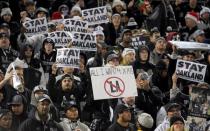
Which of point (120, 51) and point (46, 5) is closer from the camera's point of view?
point (120, 51)

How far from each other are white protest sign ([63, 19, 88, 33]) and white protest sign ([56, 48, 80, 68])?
1.58 meters

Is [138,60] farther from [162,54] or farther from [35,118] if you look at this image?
[35,118]

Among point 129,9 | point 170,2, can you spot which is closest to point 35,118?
point 129,9

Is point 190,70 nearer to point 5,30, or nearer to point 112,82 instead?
point 112,82

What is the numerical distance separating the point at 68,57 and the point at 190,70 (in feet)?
7.22

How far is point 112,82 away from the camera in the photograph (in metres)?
14.5

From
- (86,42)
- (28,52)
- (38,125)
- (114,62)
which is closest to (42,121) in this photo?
(38,125)

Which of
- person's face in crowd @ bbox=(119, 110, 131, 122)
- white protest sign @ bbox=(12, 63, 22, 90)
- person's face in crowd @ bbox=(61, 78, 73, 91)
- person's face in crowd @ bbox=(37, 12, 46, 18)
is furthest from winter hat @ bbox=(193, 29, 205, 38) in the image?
white protest sign @ bbox=(12, 63, 22, 90)

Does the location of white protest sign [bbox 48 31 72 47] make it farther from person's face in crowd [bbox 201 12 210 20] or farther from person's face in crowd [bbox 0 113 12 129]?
person's face in crowd [bbox 201 12 210 20]

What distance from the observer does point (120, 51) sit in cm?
1664

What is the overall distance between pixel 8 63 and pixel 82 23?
2.21 metres

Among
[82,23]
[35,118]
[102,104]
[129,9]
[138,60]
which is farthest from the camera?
[129,9]

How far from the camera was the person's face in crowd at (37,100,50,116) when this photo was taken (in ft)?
44.0

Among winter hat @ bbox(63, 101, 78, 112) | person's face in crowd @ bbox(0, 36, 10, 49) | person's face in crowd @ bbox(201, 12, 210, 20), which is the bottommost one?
winter hat @ bbox(63, 101, 78, 112)
